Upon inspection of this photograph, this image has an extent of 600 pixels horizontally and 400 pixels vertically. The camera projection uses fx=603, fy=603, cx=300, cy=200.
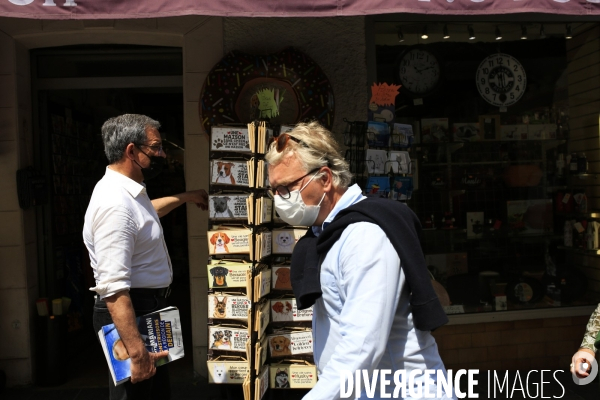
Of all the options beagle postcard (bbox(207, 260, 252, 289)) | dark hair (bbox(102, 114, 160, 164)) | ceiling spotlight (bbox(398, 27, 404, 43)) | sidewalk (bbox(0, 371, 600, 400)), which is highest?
ceiling spotlight (bbox(398, 27, 404, 43))

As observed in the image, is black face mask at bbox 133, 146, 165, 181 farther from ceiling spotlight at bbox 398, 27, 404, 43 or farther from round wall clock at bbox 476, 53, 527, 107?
round wall clock at bbox 476, 53, 527, 107

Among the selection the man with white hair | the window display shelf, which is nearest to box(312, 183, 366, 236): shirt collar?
the man with white hair

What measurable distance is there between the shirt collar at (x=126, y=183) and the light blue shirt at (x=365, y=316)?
1463 mm

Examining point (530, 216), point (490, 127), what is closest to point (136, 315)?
point (490, 127)

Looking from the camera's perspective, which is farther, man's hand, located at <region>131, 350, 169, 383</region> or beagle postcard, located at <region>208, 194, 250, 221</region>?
beagle postcard, located at <region>208, 194, 250, 221</region>

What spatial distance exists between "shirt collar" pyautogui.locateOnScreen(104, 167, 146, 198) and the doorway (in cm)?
254

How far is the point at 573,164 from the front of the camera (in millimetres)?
5758

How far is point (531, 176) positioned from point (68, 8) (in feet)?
13.9

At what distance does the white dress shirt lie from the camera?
2889 millimetres

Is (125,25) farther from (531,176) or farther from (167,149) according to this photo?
(531,176)

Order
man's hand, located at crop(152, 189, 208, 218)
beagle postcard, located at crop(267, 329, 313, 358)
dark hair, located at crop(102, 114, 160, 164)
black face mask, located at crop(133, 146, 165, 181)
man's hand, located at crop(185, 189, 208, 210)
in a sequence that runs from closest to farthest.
A: dark hair, located at crop(102, 114, 160, 164), black face mask, located at crop(133, 146, 165, 181), man's hand, located at crop(152, 189, 208, 218), man's hand, located at crop(185, 189, 208, 210), beagle postcard, located at crop(267, 329, 313, 358)

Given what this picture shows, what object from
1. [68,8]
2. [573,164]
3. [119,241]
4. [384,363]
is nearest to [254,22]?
[68,8]

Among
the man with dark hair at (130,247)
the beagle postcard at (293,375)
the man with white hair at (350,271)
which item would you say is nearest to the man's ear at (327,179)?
the man with white hair at (350,271)

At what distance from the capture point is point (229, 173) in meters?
4.41
